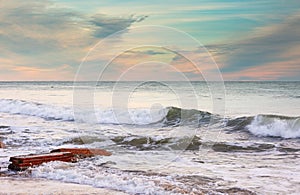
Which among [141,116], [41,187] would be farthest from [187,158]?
[141,116]

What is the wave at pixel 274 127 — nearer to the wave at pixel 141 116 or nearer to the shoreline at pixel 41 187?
the wave at pixel 141 116

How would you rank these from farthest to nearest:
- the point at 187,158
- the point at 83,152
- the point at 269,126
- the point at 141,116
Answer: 1. the point at 141,116
2. the point at 269,126
3. the point at 187,158
4. the point at 83,152

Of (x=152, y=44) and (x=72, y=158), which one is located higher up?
(x=152, y=44)

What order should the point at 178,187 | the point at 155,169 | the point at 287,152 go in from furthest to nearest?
1. the point at 287,152
2. the point at 155,169
3. the point at 178,187

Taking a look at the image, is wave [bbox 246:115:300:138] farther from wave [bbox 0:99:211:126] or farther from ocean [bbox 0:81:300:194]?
wave [bbox 0:99:211:126]

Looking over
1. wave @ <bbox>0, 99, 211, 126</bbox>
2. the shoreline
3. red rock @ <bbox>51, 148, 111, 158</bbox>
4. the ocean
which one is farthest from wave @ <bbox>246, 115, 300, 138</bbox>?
the shoreline

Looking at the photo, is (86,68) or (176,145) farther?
(176,145)

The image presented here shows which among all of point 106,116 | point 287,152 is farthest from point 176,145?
point 106,116

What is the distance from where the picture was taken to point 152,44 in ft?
34.3

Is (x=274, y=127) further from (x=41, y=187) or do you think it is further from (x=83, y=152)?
(x=41, y=187)

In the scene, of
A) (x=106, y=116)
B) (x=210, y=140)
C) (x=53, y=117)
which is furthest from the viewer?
(x=53, y=117)

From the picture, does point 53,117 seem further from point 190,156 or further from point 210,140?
point 190,156

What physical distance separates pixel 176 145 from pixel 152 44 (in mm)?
4506

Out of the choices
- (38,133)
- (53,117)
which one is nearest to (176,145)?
(38,133)
